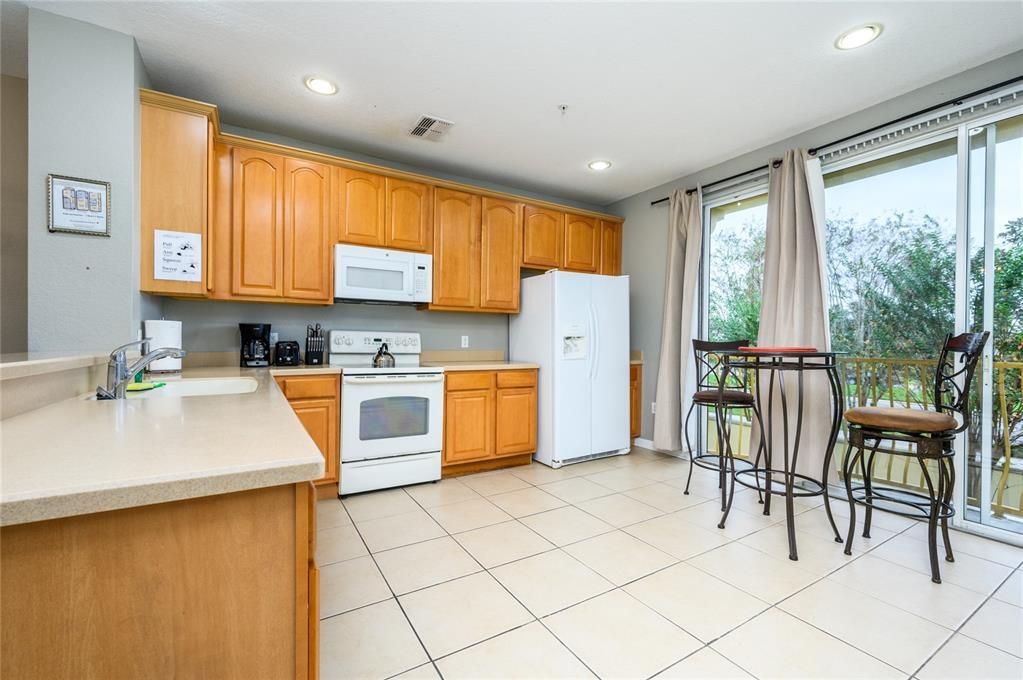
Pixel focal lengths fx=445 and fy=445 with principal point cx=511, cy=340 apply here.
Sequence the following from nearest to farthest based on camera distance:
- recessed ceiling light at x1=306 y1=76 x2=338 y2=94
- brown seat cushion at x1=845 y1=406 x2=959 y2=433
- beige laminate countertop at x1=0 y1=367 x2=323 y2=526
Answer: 1. beige laminate countertop at x1=0 y1=367 x2=323 y2=526
2. brown seat cushion at x1=845 y1=406 x2=959 y2=433
3. recessed ceiling light at x1=306 y1=76 x2=338 y2=94

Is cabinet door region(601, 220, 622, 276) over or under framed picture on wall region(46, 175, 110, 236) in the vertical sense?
over

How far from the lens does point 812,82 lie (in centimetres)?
252

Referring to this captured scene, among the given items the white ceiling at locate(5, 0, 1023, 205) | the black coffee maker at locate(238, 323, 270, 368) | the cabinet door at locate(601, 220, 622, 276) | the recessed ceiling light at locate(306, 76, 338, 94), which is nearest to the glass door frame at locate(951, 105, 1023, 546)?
the white ceiling at locate(5, 0, 1023, 205)

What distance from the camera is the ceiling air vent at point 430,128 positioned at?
117 inches

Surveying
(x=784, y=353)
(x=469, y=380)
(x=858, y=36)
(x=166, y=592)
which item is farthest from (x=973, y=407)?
(x=166, y=592)

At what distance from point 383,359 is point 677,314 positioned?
2502 millimetres

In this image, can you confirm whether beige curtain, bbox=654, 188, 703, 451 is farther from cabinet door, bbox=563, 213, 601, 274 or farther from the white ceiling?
cabinet door, bbox=563, 213, 601, 274

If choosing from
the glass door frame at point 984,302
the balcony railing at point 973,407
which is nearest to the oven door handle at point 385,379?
the balcony railing at point 973,407

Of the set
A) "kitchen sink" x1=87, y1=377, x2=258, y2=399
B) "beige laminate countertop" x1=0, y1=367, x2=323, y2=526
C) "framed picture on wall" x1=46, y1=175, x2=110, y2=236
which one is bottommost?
"kitchen sink" x1=87, y1=377, x2=258, y2=399

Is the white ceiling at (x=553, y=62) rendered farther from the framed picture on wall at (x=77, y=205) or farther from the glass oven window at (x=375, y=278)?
the glass oven window at (x=375, y=278)

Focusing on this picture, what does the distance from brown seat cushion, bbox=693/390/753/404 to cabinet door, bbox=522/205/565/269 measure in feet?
6.10

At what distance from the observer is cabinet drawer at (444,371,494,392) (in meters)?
3.39

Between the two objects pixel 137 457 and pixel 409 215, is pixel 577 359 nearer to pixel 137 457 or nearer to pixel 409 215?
pixel 409 215

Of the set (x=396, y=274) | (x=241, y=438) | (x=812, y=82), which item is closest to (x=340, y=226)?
(x=396, y=274)
